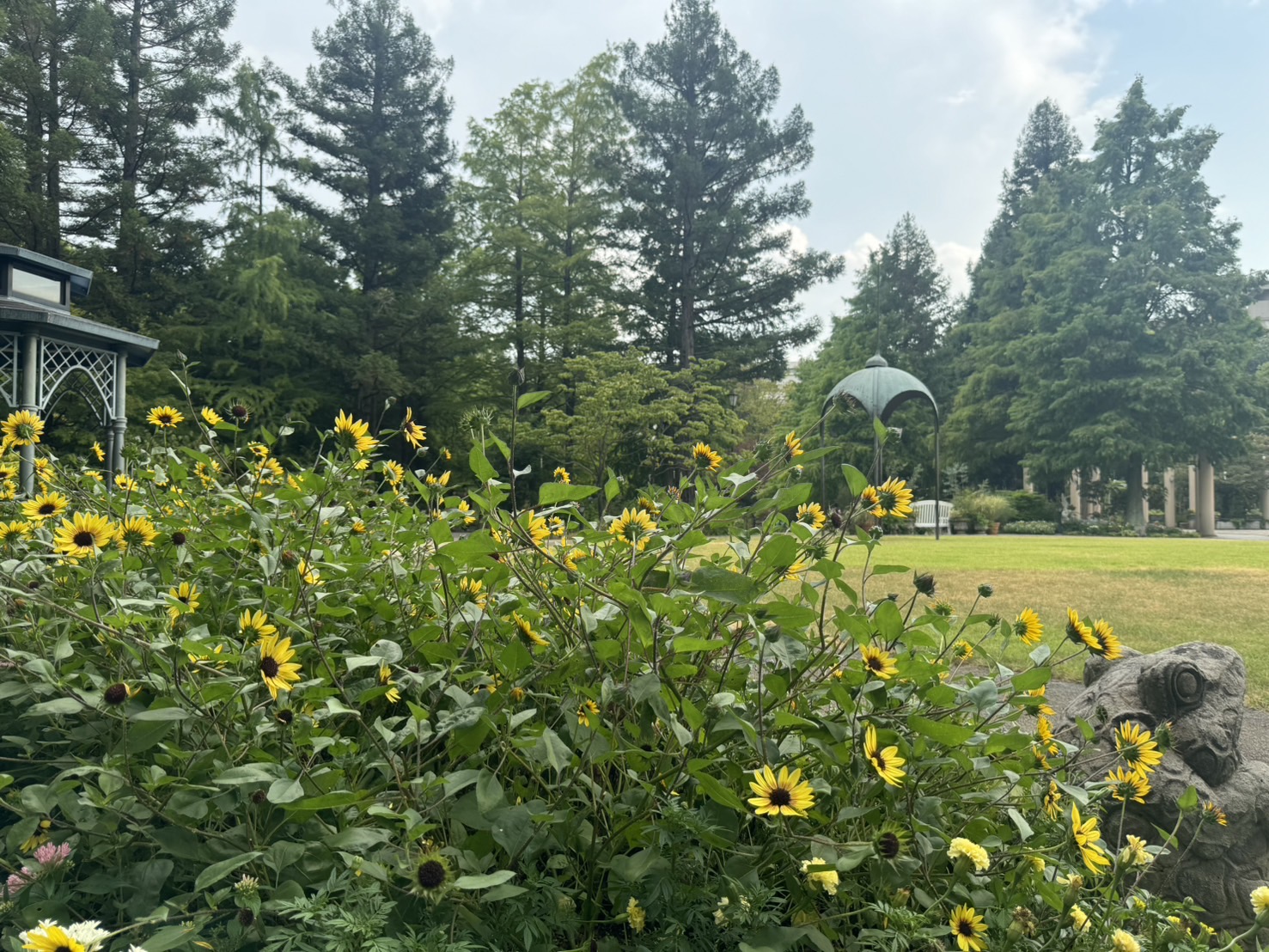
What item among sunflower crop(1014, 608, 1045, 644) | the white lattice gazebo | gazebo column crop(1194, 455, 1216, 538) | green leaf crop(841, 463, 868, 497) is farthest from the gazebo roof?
green leaf crop(841, 463, 868, 497)

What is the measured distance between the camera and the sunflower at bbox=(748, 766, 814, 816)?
88 centimetres

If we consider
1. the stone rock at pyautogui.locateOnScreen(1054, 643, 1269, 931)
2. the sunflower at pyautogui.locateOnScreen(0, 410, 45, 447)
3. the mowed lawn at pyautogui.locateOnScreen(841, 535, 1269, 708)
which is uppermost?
the sunflower at pyautogui.locateOnScreen(0, 410, 45, 447)

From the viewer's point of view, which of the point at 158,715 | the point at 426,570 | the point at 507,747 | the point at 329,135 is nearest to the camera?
the point at 158,715

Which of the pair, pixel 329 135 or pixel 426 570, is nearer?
pixel 426 570

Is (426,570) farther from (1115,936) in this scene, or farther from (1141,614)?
(1141,614)

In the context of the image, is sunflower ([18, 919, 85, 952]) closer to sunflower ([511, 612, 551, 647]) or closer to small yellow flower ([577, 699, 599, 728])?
small yellow flower ([577, 699, 599, 728])

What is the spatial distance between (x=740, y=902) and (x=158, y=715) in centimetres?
71

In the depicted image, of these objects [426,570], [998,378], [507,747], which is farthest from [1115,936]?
[998,378]

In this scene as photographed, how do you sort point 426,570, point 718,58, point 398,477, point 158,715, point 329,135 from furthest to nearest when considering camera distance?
point 718,58 < point 329,135 < point 398,477 < point 426,570 < point 158,715

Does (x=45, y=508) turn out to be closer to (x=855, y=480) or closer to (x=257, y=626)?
(x=257, y=626)

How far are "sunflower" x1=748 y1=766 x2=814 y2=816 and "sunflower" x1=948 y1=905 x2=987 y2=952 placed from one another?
0.95ft

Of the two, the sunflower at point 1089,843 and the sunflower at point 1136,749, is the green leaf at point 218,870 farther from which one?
the sunflower at point 1136,749

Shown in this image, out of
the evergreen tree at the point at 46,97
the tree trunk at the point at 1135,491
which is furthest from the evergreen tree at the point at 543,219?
the tree trunk at the point at 1135,491

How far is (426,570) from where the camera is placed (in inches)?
53.4
